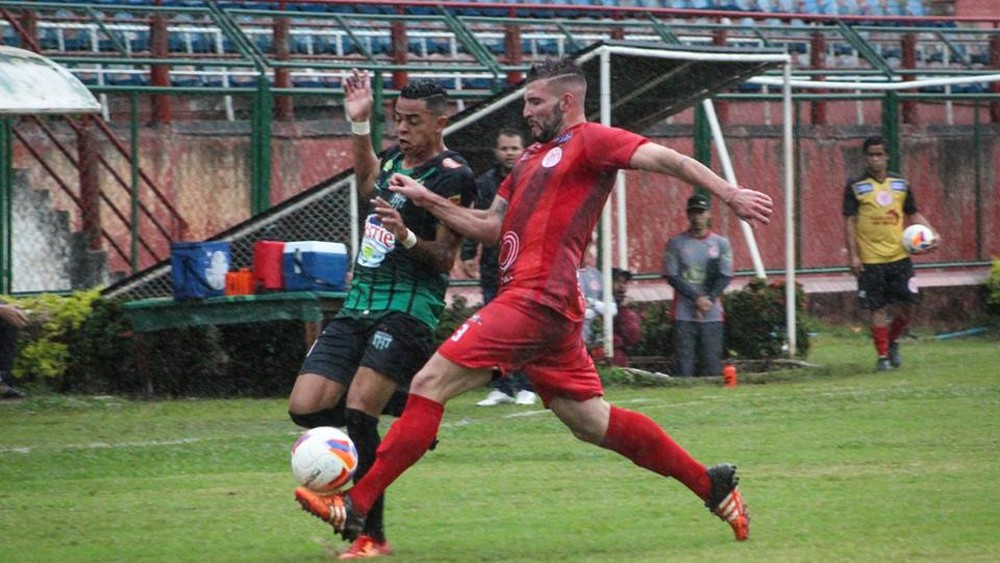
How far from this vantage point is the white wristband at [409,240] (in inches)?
291

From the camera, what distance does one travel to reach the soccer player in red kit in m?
7.03

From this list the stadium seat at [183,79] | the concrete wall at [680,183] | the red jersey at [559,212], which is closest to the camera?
the red jersey at [559,212]

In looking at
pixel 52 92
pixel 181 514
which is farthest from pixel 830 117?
pixel 181 514

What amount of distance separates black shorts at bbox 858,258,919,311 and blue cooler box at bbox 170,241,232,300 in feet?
20.4

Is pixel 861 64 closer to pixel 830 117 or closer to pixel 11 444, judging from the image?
pixel 830 117

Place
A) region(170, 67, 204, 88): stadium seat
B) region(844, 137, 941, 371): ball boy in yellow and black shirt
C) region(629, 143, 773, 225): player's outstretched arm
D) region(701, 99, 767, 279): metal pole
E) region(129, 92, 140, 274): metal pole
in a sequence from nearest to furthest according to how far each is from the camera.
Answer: region(629, 143, 773, 225): player's outstretched arm < region(844, 137, 941, 371): ball boy in yellow and black shirt < region(129, 92, 140, 274): metal pole < region(701, 99, 767, 279): metal pole < region(170, 67, 204, 88): stadium seat

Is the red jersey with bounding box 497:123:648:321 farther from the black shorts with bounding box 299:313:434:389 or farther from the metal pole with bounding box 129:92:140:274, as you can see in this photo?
the metal pole with bounding box 129:92:140:274

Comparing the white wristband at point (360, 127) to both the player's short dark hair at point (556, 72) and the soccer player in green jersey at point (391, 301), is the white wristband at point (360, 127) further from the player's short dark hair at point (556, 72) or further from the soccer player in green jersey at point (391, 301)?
the player's short dark hair at point (556, 72)

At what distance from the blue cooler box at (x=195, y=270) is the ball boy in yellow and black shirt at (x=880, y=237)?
6.08 metres

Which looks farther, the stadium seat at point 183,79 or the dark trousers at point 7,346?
the stadium seat at point 183,79

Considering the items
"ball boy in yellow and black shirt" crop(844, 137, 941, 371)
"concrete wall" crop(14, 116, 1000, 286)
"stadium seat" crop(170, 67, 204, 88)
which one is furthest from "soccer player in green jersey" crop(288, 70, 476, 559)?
"stadium seat" crop(170, 67, 204, 88)

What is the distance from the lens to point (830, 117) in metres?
22.8

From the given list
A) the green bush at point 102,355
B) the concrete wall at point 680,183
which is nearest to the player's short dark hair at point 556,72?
the green bush at point 102,355

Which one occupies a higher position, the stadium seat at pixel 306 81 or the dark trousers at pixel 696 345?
the stadium seat at pixel 306 81
